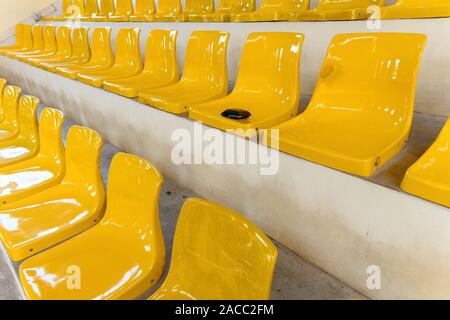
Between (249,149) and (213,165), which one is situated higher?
(249,149)

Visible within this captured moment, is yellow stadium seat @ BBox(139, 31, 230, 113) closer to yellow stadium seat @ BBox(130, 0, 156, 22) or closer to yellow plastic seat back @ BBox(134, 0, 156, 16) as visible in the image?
yellow stadium seat @ BBox(130, 0, 156, 22)

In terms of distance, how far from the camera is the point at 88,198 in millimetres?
1635

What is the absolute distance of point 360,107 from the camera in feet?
4.85

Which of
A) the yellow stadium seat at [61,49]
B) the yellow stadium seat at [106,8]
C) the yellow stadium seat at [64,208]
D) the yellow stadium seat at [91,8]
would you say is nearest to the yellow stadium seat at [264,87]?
the yellow stadium seat at [64,208]

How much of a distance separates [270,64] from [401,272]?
1.28m

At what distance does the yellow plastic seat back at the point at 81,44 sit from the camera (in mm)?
4098

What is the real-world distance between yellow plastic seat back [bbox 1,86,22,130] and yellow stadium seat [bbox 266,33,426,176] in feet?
8.27

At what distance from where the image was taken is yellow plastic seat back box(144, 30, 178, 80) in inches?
104

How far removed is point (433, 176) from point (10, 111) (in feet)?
10.8

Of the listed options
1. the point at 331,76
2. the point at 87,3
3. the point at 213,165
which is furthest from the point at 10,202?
the point at 87,3

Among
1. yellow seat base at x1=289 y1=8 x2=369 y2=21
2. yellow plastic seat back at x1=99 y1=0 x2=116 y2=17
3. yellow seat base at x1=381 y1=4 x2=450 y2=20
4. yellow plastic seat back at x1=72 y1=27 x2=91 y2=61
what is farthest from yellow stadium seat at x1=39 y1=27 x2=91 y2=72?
yellow seat base at x1=381 y1=4 x2=450 y2=20

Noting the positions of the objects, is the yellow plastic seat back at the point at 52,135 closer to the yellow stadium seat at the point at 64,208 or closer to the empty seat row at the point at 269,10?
the yellow stadium seat at the point at 64,208

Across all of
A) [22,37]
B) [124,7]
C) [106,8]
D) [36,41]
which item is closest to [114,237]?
[124,7]
